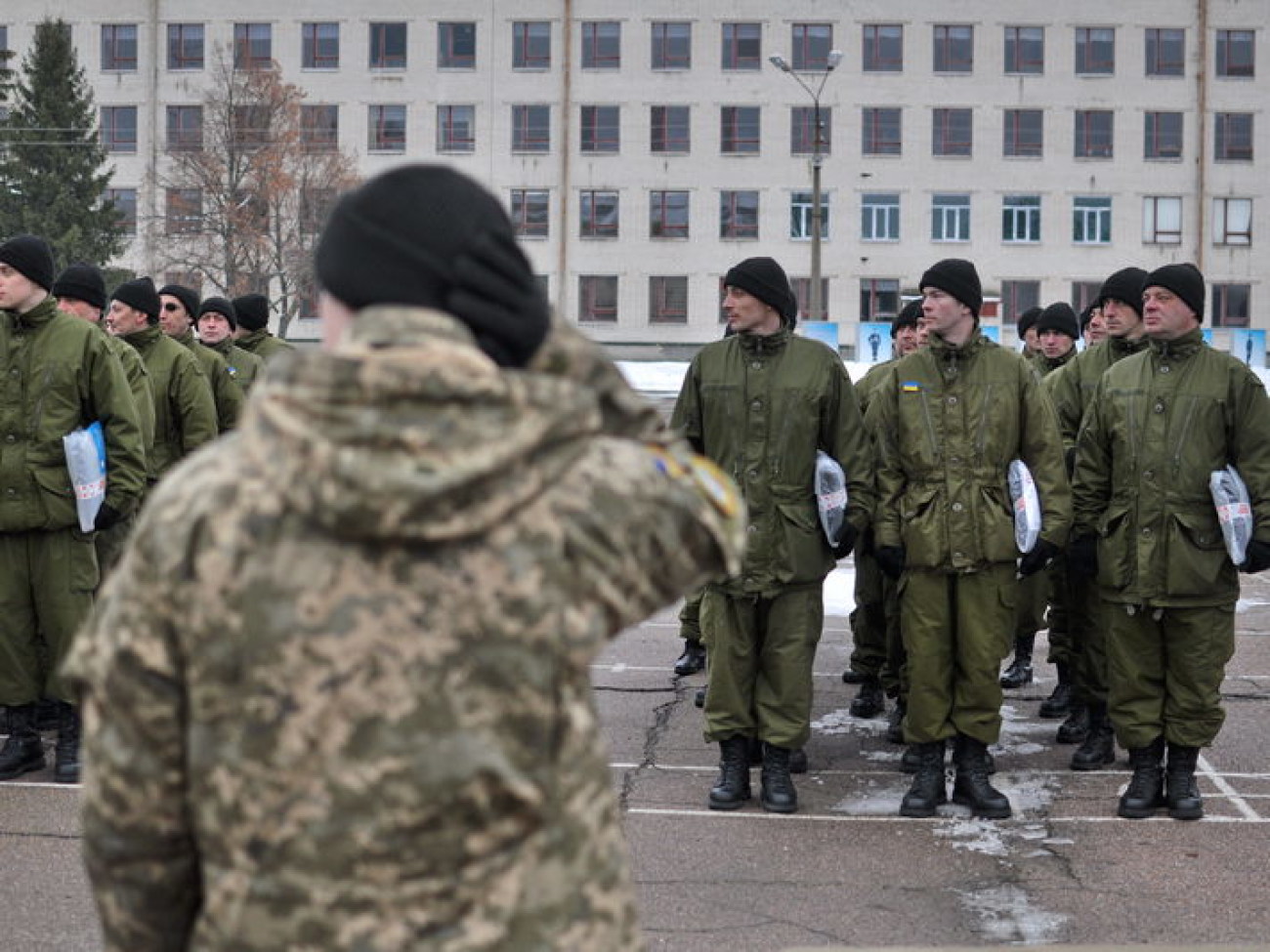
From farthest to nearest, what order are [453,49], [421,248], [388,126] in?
[388,126] → [453,49] → [421,248]

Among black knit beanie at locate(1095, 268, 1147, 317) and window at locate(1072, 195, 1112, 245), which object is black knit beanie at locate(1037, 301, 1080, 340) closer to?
black knit beanie at locate(1095, 268, 1147, 317)

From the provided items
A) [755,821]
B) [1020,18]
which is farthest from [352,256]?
[1020,18]

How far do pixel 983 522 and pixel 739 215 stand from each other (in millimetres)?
56174

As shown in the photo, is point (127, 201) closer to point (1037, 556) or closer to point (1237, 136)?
point (1237, 136)

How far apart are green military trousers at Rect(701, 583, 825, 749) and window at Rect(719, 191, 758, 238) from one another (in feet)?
182

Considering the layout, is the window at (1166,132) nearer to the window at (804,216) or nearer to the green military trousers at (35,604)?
the window at (804,216)

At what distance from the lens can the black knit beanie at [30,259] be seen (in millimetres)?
7688

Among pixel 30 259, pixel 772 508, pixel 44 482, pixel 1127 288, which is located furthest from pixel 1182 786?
pixel 30 259

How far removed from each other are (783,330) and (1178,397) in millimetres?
1664

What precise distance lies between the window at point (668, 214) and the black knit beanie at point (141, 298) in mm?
53185

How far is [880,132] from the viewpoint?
204ft

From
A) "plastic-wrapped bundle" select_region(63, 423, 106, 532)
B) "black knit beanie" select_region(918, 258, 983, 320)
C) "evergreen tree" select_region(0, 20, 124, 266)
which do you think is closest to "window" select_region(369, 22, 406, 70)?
"evergreen tree" select_region(0, 20, 124, 266)

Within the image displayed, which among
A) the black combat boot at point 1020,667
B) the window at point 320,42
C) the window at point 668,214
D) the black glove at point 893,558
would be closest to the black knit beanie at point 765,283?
the black glove at point 893,558

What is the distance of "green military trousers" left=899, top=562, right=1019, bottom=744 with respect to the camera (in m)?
7.34
